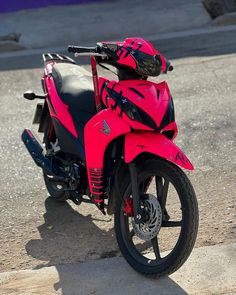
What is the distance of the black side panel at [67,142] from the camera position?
469 cm

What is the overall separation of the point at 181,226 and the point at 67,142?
130 centimetres

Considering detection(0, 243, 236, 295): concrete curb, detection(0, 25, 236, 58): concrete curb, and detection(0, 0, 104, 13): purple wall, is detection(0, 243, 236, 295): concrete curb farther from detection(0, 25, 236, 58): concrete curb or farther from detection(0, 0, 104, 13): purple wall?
detection(0, 0, 104, 13): purple wall

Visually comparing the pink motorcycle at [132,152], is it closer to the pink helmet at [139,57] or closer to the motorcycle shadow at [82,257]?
the pink helmet at [139,57]

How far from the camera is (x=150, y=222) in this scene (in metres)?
4.14

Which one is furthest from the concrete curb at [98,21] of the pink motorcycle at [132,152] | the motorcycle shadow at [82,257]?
the pink motorcycle at [132,152]

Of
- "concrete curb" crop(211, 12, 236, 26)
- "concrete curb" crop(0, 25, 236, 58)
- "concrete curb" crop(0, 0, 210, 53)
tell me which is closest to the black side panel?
"concrete curb" crop(0, 25, 236, 58)

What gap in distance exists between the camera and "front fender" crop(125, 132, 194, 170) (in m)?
3.91

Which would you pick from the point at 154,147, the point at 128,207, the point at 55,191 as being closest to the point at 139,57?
the point at 154,147

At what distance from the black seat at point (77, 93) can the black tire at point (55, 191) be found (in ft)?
2.20

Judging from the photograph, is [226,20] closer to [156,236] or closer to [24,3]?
[24,3]

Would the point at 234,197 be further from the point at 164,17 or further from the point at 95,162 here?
the point at 164,17

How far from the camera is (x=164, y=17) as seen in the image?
43.0ft

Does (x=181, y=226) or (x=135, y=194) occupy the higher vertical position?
(x=135, y=194)

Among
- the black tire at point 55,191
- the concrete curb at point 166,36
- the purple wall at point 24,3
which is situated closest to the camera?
the black tire at point 55,191
